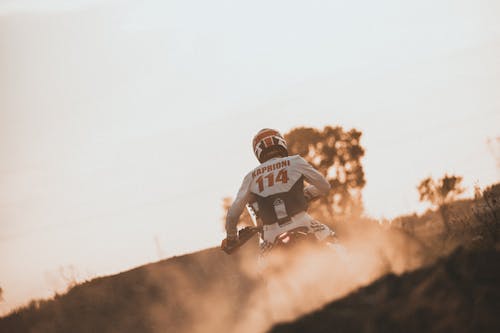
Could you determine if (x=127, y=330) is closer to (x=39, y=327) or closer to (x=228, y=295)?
(x=39, y=327)

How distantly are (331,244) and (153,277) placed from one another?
10.5 m

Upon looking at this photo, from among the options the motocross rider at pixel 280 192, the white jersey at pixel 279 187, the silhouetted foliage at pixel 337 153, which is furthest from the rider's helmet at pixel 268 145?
the silhouetted foliage at pixel 337 153

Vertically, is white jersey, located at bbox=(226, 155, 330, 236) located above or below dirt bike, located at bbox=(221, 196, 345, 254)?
above

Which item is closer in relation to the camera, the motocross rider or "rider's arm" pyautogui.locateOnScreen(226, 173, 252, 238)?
the motocross rider

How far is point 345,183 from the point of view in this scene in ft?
147

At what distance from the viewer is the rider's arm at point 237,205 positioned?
7.18 m

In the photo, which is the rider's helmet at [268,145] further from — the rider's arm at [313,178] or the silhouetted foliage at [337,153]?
the silhouetted foliage at [337,153]

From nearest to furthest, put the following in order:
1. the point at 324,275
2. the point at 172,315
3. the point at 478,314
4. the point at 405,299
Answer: the point at 478,314 < the point at 405,299 < the point at 324,275 < the point at 172,315

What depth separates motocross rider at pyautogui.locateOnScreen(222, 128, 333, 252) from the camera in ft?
22.1

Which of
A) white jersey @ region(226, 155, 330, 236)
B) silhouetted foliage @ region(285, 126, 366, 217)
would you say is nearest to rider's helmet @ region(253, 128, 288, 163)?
white jersey @ region(226, 155, 330, 236)

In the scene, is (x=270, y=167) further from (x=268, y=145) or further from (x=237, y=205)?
(x=237, y=205)

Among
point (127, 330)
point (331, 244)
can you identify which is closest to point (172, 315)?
point (127, 330)

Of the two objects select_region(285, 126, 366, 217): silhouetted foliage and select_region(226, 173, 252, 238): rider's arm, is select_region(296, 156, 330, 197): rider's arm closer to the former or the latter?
select_region(226, 173, 252, 238): rider's arm

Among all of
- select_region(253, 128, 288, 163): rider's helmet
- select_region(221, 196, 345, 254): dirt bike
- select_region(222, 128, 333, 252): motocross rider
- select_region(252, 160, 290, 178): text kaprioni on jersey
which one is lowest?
select_region(221, 196, 345, 254): dirt bike
